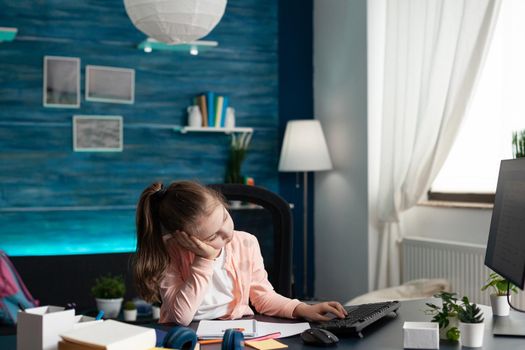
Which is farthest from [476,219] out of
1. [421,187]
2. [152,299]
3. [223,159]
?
[152,299]

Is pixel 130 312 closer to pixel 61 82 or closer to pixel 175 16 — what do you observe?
pixel 61 82

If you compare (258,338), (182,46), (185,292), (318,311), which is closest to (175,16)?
(185,292)

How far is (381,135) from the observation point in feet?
14.7

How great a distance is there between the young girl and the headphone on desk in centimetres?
40

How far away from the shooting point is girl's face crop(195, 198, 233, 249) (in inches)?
74.4

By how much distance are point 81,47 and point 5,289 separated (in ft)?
5.80

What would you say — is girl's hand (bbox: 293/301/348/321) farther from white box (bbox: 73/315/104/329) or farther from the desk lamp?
the desk lamp

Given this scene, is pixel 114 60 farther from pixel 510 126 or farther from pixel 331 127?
pixel 510 126

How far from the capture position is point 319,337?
160 centimetres

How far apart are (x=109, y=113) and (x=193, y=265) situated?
2.93 meters

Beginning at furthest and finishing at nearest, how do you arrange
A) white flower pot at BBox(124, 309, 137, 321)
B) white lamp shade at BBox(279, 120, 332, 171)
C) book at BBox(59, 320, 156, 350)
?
1. white lamp shade at BBox(279, 120, 332, 171)
2. white flower pot at BBox(124, 309, 137, 321)
3. book at BBox(59, 320, 156, 350)

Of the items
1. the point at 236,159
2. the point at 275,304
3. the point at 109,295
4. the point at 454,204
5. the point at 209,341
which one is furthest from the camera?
the point at 236,159

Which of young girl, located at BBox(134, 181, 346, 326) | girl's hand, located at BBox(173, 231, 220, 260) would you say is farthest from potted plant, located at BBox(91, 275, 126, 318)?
girl's hand, located at BBox(173, 231, 220, 260)

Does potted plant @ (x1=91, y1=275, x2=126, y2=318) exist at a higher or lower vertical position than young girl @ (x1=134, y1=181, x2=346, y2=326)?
lower
